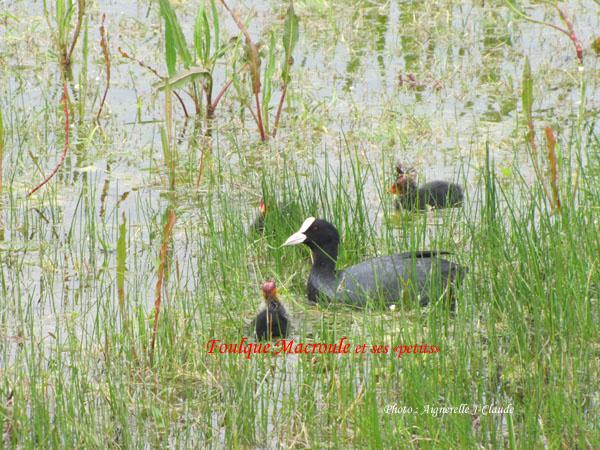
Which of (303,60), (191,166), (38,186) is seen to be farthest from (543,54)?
(38,186)

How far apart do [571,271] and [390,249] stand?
1613 mm

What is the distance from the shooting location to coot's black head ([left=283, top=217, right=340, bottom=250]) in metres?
5.79

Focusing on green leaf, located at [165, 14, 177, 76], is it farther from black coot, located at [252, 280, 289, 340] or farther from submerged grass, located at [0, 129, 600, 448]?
black coot, located at [252, 280, 289, 340]

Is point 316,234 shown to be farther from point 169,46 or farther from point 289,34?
point 289,34

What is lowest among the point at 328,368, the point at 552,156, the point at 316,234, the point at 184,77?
the point at 328,368

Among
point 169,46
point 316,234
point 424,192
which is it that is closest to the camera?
point 316,234

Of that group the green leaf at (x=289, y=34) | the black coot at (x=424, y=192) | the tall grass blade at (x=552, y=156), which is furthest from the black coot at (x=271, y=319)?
the green leaf at (x=289, y=34)

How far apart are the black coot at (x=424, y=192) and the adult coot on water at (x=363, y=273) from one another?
1.08 m

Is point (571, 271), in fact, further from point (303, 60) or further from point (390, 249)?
point (303, 60)

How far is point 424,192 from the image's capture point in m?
7.06

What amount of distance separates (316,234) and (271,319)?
37.3 inches

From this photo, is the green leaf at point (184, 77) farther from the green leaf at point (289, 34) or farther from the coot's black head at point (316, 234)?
the coot's black head at point (316, 234)

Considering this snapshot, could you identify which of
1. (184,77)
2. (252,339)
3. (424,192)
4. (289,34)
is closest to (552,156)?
(252,339)

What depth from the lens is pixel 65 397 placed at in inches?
166
